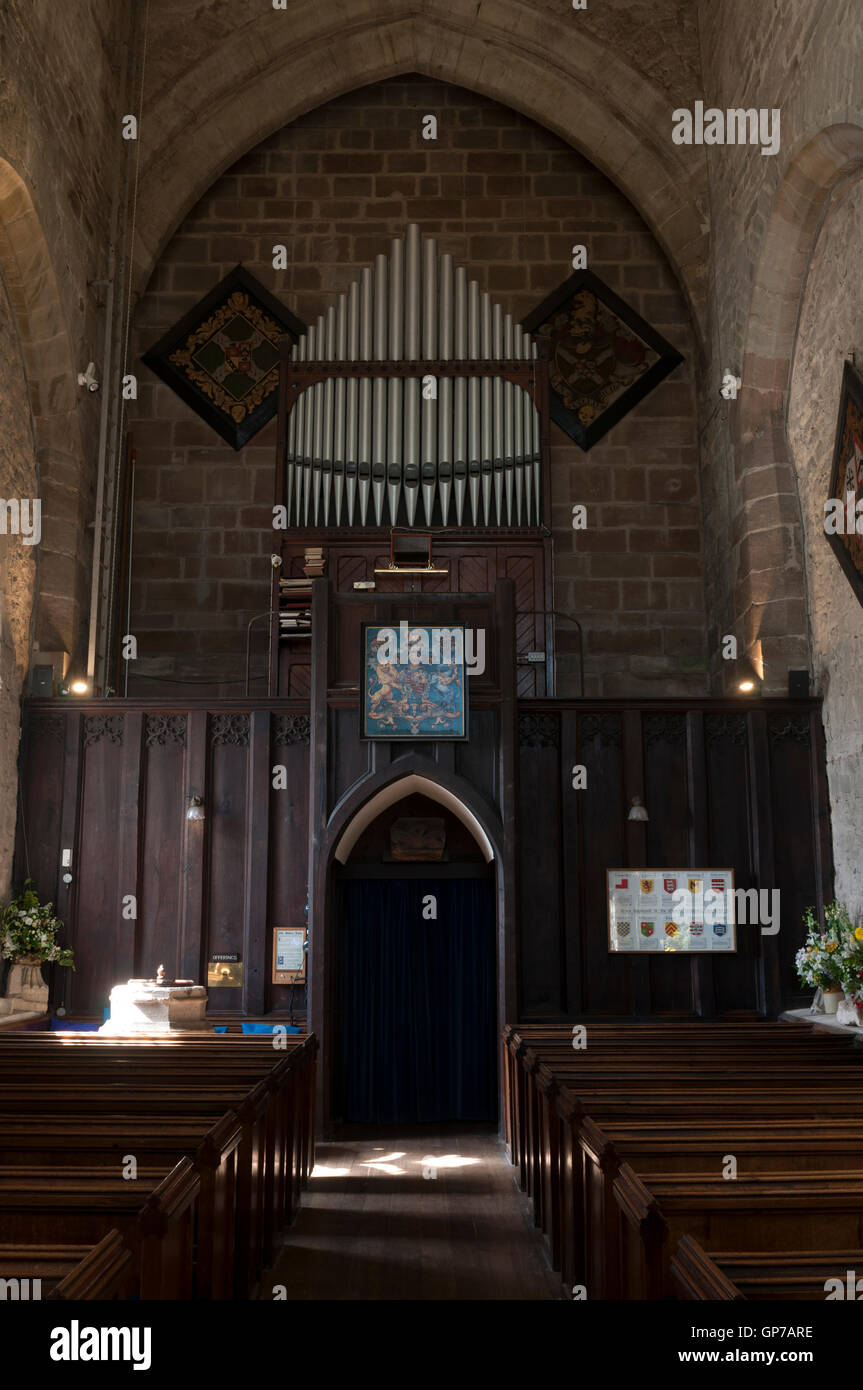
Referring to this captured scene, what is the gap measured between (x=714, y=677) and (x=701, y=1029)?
202 inches

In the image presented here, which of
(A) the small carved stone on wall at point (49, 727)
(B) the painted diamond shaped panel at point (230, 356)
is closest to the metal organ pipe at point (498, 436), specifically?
(B) the painted diamond shaped panel at point (230, 356)

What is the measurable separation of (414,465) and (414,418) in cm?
51

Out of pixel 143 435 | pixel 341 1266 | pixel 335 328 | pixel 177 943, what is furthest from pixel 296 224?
pixel 341 1266

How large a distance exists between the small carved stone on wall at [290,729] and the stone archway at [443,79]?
583 centimetres

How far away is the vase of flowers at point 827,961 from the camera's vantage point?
326 inches

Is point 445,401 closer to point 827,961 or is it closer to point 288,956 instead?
point 288,956

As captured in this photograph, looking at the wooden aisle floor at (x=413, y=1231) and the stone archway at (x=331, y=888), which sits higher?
the stone archway at (x=331, y=888)

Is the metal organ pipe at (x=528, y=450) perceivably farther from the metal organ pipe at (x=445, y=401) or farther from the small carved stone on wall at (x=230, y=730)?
the small carved stone on wall at (x=230, y=730)

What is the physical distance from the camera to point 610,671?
41.7 ft

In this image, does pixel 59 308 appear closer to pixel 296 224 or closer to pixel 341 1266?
pixel 296 224

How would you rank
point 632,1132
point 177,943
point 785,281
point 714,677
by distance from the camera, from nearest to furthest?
point 632,1132 → point 177,943 → point 785,281 → point 714,677

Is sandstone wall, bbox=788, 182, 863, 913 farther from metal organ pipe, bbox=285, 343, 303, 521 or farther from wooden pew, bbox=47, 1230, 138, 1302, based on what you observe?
wooden pew, bbox=47, 1230, 138, 1302

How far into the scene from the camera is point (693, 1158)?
404 cm

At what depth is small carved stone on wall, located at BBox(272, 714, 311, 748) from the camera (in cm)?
973
